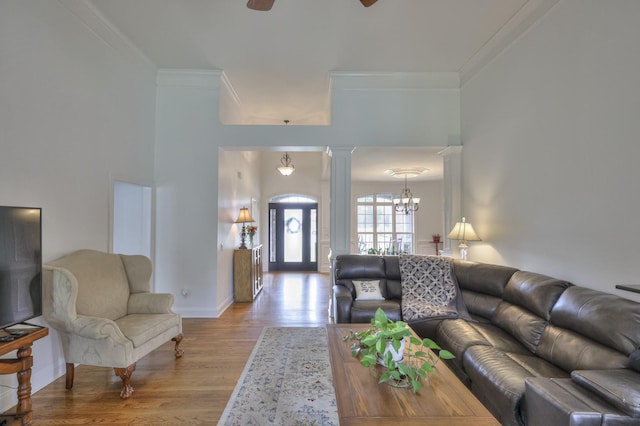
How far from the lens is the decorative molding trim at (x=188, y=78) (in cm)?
459

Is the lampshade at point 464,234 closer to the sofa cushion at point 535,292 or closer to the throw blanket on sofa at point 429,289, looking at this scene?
the throw blanket on sofa at point 429,289

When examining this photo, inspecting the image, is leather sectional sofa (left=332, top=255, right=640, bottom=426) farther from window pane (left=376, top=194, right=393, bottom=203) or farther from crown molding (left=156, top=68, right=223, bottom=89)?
window pane (left=376, top=194, right=393, bottom=203)

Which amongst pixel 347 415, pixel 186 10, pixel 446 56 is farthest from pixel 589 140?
pixel 186 10

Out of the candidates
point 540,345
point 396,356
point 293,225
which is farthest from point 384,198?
point 396,356

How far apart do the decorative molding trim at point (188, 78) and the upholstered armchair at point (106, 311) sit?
8.84ft

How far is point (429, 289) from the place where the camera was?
142 inches

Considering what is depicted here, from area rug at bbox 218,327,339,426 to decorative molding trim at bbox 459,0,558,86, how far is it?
13.1ft

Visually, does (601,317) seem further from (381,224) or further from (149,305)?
(381,224)

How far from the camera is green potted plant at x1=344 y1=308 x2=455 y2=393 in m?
1.75

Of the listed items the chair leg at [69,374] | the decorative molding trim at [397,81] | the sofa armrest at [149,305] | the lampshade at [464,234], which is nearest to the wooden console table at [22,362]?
the chair leg at [69,374]

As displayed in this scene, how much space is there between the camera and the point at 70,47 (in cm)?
302

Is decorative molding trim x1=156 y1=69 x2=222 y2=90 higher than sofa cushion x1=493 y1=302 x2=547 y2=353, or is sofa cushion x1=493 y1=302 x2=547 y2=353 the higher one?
decorative molding trim x1=156 y1=69 x2=222 y2=90

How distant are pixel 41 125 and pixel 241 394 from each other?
2.85 m

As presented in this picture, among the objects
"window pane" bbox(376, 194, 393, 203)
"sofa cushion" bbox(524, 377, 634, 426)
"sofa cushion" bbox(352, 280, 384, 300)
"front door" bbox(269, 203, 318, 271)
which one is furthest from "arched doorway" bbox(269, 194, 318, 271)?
"sofa cushion" bbox(524, 377, 634, 426)
